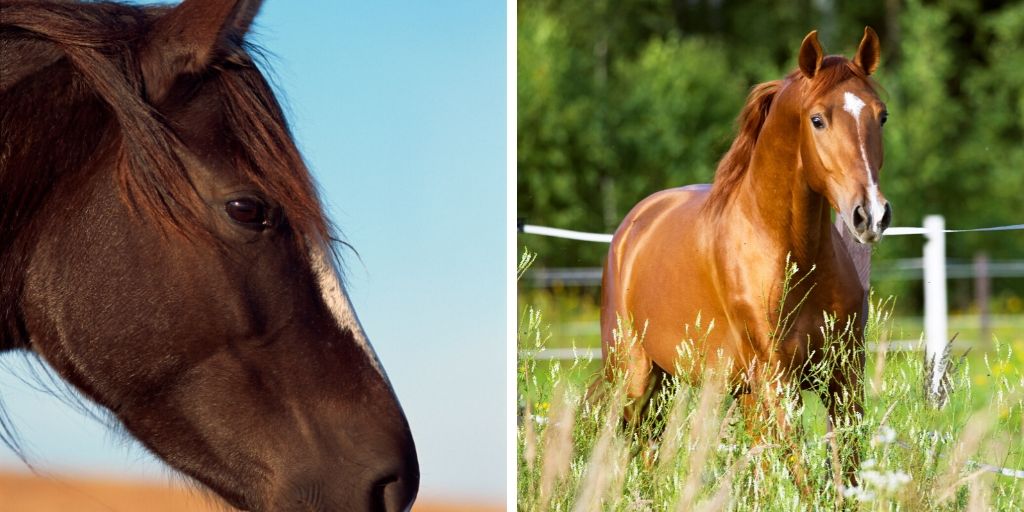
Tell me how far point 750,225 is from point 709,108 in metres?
8.18

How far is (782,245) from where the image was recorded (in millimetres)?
2865

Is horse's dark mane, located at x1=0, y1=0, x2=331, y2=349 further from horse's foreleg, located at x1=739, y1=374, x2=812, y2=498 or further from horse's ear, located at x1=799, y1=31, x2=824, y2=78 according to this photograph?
horse's ear, located at x1=799, y1=31, x2=824, y2=78

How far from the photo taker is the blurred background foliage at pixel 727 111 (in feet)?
31.4

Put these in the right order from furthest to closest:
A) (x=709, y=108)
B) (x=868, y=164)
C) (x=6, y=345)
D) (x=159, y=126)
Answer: (x=709, y=108) < (x=868, y=164) < (x=6, y=345) < (x=159, y=126)

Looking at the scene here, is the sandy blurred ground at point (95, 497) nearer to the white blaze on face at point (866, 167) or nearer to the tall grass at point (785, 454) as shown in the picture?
the tall grass at point (785, 454)

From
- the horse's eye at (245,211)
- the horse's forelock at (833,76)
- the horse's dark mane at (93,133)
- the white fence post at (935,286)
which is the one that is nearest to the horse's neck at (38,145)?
the horse's dark mane at (93,133)

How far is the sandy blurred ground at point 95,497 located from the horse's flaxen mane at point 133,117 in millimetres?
487

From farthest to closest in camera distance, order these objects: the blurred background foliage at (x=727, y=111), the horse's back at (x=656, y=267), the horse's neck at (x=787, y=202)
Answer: the blurred background foliage at (x=727, y=111) → the horse's back at (x=656, y=267) → the horse's neck at (x=787, y=202)

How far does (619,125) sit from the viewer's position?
10469 millimetres

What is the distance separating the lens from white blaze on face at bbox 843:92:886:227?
2.43 m

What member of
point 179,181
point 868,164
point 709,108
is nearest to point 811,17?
point 709,108

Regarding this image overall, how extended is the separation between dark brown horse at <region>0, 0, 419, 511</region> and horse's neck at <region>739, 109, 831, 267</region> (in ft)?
5.56

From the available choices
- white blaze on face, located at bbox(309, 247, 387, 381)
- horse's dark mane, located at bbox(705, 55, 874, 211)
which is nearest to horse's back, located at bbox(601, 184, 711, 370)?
horse's dark mane, located at bbox(705, 55, 874, 211)

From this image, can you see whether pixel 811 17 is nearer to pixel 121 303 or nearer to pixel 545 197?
pixel 545 197
